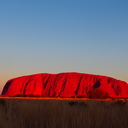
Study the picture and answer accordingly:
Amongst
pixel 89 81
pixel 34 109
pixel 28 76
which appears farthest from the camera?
pixel 28 76

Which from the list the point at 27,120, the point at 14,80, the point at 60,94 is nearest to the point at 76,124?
the point at 27,120

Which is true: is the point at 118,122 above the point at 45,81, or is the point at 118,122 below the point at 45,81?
above

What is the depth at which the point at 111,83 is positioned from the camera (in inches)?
4336

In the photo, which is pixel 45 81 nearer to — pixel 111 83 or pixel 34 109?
pixel 111 83

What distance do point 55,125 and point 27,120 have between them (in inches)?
55.2

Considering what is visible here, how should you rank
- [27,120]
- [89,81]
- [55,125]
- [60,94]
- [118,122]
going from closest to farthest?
[55,125], [118,122], [27,120], [60,94], [89,81]

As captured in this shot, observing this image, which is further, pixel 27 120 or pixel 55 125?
pixel 27 120

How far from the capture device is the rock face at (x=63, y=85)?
104 meters

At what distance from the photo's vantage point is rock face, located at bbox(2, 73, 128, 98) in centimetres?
10431

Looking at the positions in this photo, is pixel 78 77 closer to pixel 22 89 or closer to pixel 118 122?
pixel 22 89

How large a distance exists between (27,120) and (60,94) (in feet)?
320

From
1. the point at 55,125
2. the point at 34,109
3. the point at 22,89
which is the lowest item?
the point at 22,89

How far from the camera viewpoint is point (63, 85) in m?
107

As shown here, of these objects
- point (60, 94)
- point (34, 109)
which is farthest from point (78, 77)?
point (34, 109)
